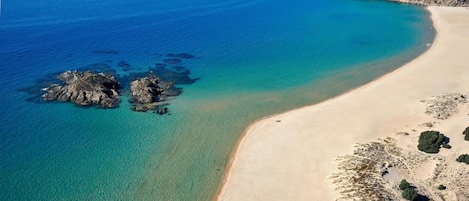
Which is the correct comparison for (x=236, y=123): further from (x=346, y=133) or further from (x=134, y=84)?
(x=134, y=84)

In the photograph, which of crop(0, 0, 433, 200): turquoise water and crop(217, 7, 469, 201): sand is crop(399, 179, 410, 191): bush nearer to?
crop(217, 7, 469, 201): sand

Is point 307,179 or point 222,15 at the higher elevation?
point 222,15

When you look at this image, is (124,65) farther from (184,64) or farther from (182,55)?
(182,55)

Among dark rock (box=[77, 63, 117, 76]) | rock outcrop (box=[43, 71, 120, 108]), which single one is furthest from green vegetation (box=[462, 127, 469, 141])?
dark rock (box=[77, 63, 117, 76])

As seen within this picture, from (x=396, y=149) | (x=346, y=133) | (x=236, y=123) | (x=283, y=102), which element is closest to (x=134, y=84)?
(x=236, y=123)

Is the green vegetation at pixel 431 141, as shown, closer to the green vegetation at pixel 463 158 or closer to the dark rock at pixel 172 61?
the green vegetation at pixel 463 158
